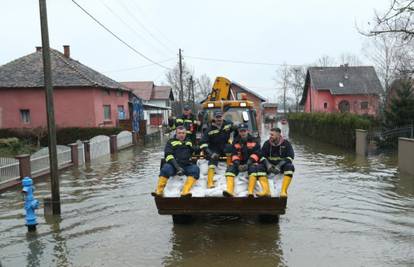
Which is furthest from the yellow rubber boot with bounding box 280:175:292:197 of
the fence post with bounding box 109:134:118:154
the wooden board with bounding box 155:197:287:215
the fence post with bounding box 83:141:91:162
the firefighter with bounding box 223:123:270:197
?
the fence post with bounding box 109:134:118:154

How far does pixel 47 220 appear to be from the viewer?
30.5 feet

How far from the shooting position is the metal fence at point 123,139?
26.0 metres

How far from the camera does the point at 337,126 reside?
26125 millimetres

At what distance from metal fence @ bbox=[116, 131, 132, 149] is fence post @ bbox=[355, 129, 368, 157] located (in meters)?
13.4

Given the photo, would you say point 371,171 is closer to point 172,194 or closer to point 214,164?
point 214,164

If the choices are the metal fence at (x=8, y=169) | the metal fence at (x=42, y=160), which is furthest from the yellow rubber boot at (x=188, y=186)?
the metal fence at (x=42, y=160)

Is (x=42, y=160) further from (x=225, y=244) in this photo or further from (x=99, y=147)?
(x=225, y=244)

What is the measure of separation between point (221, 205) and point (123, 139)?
20.5 meters

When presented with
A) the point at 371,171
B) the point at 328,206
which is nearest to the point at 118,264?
the point at 328,206

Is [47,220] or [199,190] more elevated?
[199,190]

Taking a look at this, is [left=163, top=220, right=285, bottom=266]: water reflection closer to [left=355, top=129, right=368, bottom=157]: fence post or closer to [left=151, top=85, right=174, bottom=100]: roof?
[left=355, top=129, right=368, bottom=157]: fence post

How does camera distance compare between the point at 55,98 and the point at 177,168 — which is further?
the point at 55,98

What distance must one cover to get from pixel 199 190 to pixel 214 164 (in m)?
0.95

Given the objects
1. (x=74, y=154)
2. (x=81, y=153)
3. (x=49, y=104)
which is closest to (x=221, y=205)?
(x=49, y=104)
